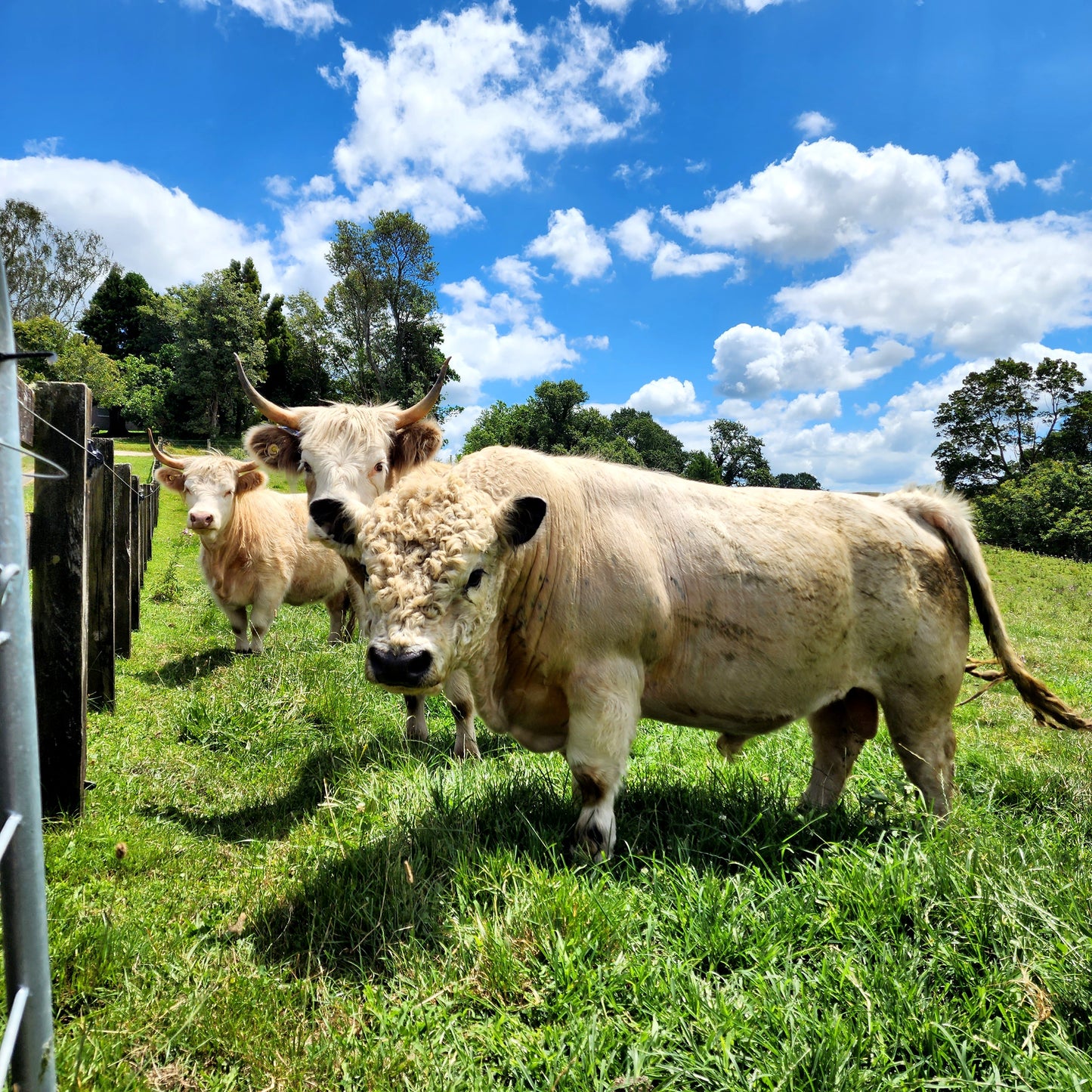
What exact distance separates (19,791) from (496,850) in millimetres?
2246

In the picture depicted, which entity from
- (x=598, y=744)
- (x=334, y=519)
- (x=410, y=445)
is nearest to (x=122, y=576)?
(x=410, y=445)

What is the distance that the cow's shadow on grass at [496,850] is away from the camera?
9.15 ft

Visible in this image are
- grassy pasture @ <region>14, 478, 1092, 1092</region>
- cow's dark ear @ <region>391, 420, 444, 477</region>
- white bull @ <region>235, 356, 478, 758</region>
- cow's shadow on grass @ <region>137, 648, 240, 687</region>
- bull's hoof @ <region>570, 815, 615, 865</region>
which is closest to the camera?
grassy pasture @ <region>14, 478, 1092, 1092</region>

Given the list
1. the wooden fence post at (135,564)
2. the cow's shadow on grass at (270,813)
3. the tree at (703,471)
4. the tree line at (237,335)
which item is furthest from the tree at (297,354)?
the cow's shadow on grass at (270,813)

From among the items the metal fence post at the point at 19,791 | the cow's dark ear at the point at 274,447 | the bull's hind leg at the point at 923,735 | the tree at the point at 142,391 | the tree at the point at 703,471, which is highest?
the tree at the point at 142,391

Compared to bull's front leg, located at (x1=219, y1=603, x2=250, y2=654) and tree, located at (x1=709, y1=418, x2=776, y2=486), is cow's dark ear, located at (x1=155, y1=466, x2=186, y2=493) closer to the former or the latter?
bull's front leg, located at (x1=219, y1=603, x2=250, y2=654)

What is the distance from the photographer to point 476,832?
11.2 feet

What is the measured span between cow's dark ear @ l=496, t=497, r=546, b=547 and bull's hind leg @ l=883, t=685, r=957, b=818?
2.53m

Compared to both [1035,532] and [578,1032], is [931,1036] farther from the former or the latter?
[1035,532]

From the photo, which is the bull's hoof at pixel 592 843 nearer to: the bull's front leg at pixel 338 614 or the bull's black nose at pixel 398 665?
the bull's black nose at pixel 398 665

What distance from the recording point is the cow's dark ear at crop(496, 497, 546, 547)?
120 inches

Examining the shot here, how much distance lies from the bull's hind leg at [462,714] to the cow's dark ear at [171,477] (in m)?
5.52

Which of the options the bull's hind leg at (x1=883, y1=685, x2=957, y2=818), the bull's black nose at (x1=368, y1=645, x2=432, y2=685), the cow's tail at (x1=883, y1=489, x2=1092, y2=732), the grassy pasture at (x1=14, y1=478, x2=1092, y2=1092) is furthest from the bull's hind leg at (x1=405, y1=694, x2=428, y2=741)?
the cow's tail at (x1=883, y1=489, x2=1092, y2=732)

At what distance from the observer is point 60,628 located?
385 cm
